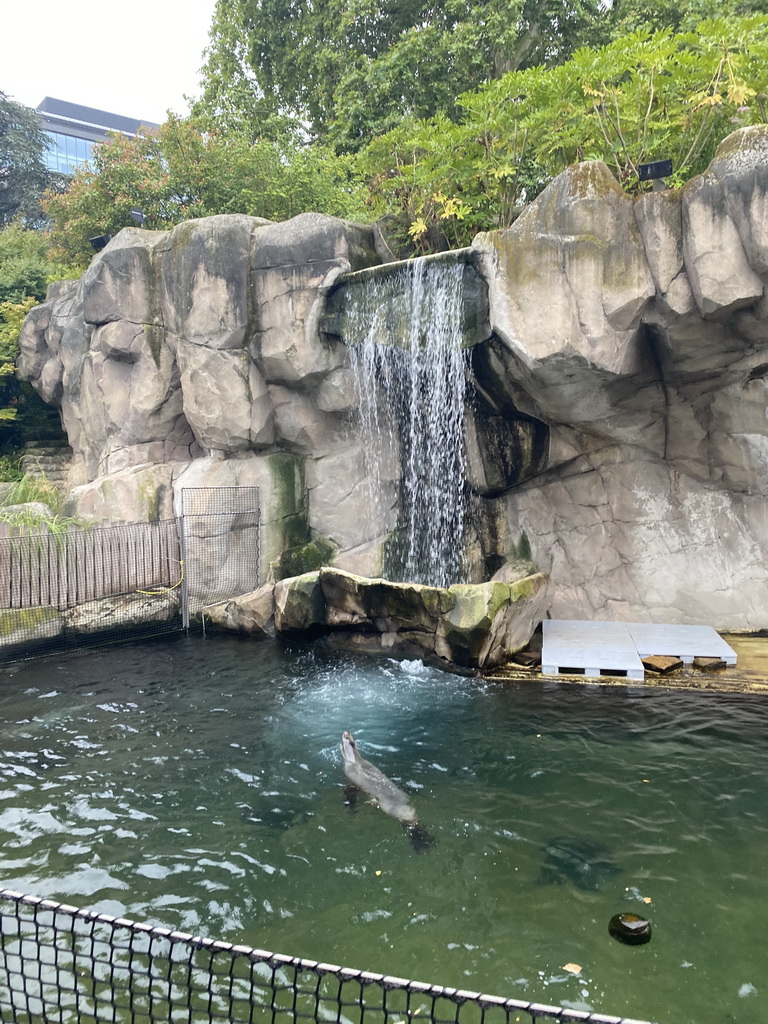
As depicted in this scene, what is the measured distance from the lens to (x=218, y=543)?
11.7 metres

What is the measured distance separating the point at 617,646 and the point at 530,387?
363cm

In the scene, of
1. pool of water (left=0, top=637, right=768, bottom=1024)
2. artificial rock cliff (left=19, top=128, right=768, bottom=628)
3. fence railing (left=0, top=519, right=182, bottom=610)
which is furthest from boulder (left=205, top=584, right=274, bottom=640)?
pool of water (left=0, top=637, right=768, bottom=1024)

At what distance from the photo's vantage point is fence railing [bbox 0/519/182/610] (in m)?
10.3

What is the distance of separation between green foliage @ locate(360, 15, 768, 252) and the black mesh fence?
18.1 ft

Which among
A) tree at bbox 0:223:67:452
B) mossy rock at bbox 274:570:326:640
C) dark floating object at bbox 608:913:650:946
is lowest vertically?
dark floating object at bbox 608:913:650:946

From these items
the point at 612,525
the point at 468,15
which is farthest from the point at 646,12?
the point at 612,525

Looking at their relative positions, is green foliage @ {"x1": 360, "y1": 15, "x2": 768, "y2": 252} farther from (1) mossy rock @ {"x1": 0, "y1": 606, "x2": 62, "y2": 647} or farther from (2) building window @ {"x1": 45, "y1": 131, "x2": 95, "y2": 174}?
(2) building window @ {"x1": 45, "y1": 131, "x2": 95, "y2": 174}

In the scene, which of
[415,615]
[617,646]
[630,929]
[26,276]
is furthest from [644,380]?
[26,276]

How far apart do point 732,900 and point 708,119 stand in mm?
9596

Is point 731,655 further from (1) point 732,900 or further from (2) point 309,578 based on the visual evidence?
(2) point 309,578

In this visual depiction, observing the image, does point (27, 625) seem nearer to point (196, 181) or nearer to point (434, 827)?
point (434, 827)

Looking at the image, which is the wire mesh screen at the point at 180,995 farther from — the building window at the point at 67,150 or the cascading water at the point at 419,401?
the building window at the point at 67,150

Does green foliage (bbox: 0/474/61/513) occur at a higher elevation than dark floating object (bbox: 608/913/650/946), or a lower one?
higher

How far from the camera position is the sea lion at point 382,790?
542 centimetres
